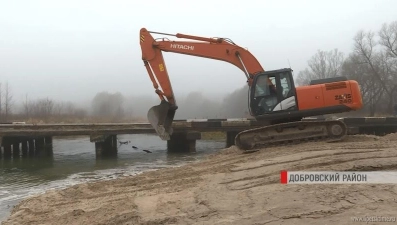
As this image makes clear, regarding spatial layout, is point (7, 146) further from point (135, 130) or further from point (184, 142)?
point (184, 142)

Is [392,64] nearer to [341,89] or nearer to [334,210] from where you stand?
[341,89]

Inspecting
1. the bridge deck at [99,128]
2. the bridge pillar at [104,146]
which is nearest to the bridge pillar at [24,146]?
the bridge deck at [99,128]

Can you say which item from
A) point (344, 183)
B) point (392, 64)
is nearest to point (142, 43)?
point (344, 183)

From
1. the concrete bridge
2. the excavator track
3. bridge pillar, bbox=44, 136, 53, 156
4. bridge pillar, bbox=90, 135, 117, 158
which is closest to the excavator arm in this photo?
the excavator track

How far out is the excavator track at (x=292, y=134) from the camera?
36.3 feet

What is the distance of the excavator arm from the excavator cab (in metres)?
0.82

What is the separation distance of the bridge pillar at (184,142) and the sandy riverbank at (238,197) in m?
13.4

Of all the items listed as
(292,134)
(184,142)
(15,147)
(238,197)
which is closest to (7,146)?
(15,147)

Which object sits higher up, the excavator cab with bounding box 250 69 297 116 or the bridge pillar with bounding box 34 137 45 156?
the excavator cab with bounding box 250 69 297 116

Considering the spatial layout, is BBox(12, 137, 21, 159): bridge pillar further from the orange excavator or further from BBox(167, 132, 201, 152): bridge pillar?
the orange excavator

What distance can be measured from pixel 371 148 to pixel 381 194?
13.9ft

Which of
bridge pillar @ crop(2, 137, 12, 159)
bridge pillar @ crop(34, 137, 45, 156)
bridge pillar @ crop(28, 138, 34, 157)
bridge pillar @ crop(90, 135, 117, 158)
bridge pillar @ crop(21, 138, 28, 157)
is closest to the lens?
bridge pillar @ crop(90, 135, 117, 158)

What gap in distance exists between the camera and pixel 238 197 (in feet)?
19.8

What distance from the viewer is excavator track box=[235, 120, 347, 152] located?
36.3 ft
